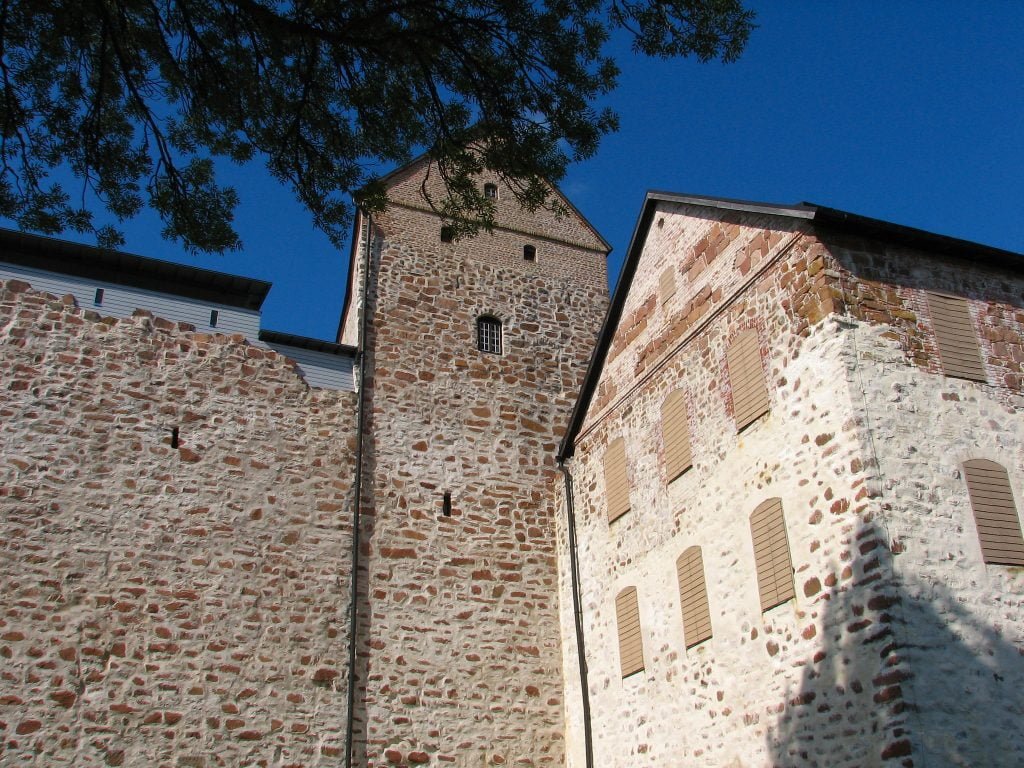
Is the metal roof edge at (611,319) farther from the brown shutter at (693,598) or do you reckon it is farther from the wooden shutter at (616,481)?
the brown shutter at (693,598)

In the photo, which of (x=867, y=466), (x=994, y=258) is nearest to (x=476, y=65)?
(x=867, y=466)

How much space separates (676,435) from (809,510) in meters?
2.79

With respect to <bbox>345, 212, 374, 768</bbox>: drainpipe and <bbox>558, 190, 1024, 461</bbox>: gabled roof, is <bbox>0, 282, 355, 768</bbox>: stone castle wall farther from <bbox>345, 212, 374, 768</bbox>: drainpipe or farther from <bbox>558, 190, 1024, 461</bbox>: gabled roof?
<bbox>558, 190, 1024, 461</bbox>: gabled roof

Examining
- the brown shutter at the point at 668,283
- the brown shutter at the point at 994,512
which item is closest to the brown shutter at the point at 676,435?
the brown shutter at the point at 668,283

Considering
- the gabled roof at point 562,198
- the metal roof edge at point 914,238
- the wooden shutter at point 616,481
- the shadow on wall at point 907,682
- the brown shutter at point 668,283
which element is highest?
the gabled roof at point 562,198

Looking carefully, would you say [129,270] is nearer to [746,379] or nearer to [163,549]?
[163,549]

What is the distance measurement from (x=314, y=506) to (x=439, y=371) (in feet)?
10.2

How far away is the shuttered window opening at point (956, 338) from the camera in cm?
957

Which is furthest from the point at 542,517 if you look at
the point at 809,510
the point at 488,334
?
the point at 809,510

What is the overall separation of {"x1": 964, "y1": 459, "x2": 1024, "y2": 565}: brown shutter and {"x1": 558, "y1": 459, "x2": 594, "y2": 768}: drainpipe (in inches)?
232

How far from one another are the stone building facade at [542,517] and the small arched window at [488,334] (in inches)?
4.1

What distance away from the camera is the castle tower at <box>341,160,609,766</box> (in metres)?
12.7

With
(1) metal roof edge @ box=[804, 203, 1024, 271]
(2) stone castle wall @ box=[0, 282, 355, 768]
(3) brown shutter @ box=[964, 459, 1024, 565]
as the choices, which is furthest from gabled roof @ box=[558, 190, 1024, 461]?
(2) stone castle wall @ box=[0, 282, 355, 768]

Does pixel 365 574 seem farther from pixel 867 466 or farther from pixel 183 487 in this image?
pixel 867 466
